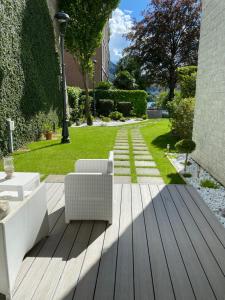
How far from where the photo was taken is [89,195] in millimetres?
3326

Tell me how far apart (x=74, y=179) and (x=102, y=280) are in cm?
131

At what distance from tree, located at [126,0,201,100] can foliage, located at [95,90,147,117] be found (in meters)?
6.09

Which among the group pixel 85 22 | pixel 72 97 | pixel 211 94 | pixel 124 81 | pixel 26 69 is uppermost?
pixel 85 22

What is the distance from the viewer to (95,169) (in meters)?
4.07

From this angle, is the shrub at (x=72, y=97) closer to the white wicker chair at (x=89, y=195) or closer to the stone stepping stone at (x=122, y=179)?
the stone stepping stone at (x=122, y=179)

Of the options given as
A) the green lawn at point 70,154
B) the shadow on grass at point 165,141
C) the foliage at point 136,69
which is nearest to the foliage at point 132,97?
the foliage at point 136,69

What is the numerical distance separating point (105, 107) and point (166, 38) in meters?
11.8

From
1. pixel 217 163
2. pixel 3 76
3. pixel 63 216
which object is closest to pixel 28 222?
pixel 63 216

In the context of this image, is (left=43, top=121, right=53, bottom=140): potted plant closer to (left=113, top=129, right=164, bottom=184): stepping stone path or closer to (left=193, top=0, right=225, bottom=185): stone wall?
(left=113, top=129, right=164, bottom=184): stepping stone path

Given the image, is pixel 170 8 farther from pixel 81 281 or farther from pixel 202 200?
pixel 81 281

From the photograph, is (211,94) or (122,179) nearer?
(122,179)

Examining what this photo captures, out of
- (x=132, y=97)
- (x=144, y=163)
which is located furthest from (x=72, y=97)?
(x=144, y=163)

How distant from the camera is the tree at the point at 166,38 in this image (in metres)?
25.6

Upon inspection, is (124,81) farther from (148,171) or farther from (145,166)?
(148,171)
